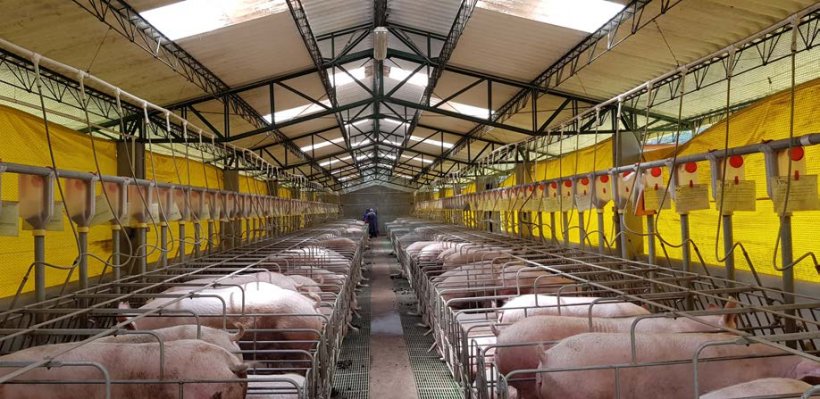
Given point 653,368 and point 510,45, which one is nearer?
point 653,368

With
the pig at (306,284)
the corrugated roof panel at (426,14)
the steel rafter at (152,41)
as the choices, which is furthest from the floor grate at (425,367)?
the steel rafter at (152,41)

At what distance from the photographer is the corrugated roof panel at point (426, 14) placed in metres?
9.43

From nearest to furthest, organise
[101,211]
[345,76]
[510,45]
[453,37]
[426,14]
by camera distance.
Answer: [101,211], [453,37], [510,45], [426,14], [345,76]

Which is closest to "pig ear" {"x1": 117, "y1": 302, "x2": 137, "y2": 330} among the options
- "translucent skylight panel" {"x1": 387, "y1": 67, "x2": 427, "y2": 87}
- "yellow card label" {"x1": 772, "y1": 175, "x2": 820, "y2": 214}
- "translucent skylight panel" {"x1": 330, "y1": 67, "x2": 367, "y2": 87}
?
"yellow card label" {"x1": 772, "y1": 175, "x2": 820, "y2": 214}

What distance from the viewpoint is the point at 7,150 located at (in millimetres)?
5895

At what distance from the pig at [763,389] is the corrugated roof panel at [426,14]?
26.8ft

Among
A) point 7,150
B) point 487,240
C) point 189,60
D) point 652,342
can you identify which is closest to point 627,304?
point 652,342

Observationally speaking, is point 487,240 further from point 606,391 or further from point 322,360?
point 606,391

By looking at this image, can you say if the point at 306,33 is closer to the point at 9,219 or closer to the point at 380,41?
the point at 380,41

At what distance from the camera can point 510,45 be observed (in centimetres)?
996

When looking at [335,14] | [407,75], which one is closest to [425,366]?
[335,14]

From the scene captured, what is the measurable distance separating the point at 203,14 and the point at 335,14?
2891 millimetres

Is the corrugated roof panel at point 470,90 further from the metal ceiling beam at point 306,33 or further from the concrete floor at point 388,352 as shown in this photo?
the concrete floor at point 388,352

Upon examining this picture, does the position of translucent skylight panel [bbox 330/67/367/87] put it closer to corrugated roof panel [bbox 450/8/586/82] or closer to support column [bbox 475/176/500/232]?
corrugated roof panel [bbox 450/8/586/82]
